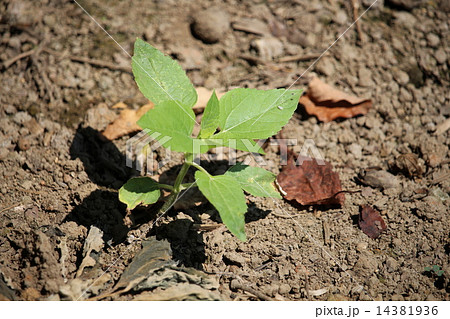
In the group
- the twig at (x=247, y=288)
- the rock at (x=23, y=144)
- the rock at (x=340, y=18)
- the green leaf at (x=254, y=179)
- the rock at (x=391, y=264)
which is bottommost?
the twig at (x=247, y=288)

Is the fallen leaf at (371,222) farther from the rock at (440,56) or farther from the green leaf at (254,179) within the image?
the rock at (440,56)

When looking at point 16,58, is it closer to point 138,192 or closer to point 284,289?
point 138,192

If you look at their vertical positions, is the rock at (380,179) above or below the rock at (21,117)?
below

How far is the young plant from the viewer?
2178 mm

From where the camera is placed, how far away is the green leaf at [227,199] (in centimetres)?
197

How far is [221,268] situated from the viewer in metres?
2.44

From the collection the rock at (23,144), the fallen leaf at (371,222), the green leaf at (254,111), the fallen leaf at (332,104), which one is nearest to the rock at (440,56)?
the fallen leaf at (332,104)

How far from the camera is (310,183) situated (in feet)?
9.34

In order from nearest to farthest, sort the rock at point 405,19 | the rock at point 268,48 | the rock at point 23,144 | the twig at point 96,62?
the rock at point 23,144 < the twig at point 96,62 < the rock at point 268,48 < the rock at point 405,19

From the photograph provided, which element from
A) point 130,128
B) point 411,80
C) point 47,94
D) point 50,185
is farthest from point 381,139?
point 47,94

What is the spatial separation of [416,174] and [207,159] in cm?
161

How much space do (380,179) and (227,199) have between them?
1455mm

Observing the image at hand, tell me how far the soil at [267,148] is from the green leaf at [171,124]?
2.40 ft

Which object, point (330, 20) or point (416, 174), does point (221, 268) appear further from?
point (330, 20)
